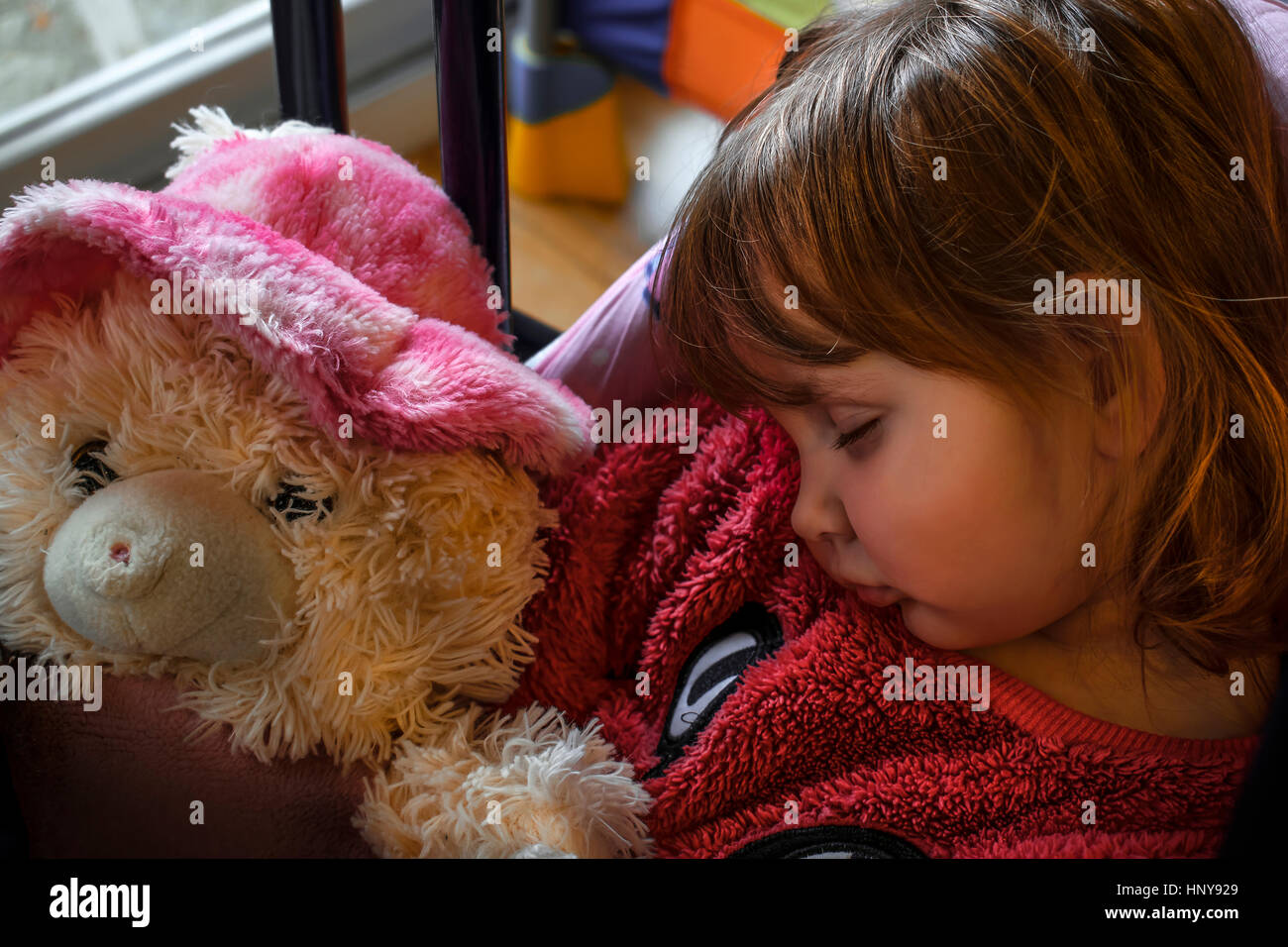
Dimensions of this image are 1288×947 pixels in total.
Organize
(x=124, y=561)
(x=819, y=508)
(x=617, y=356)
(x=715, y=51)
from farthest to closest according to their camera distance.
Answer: (x=715, y=51) → (x=617, y=356) → (x=819, y=508) → (x=124, y=561)

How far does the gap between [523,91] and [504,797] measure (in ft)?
3.45

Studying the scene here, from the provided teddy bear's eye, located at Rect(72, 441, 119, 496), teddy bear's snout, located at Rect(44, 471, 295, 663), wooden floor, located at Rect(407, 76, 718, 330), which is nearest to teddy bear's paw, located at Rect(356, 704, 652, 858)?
teddy bear's snout, located at Rect(44, 471, 295, 663)

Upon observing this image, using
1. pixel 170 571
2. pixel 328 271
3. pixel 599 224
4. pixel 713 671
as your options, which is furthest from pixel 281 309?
pixel 599 224

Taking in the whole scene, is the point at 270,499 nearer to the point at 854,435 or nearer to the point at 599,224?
the point at 854,435

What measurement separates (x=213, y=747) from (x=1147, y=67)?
0.61 meters

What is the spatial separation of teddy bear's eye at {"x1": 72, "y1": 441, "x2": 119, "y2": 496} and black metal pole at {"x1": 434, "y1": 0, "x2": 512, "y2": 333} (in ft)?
0.88

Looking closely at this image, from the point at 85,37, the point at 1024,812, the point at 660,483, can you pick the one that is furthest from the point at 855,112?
the point at 85,37

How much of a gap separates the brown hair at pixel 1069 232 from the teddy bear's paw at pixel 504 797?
24 centimetres

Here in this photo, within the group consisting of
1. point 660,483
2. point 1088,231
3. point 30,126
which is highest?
point 30,126

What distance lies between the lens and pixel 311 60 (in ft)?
2.50

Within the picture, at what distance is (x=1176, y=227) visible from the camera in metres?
0.61

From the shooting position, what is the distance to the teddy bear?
0.59 metres

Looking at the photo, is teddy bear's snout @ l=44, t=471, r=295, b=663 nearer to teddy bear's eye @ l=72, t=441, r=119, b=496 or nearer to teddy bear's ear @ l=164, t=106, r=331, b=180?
teddy bear's eye @ l=72, t=441, r=119, b=496

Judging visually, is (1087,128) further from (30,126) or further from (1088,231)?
(30,126)
